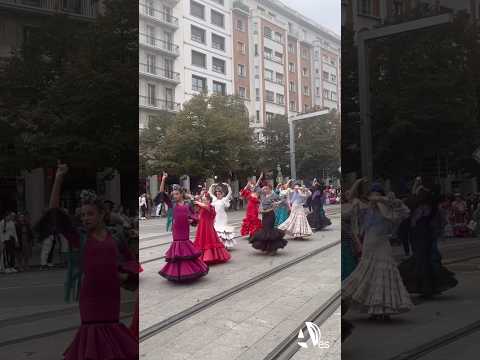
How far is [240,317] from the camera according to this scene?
215 cm

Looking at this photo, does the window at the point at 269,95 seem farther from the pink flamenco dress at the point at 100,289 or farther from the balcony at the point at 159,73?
the pink flamenco dress at the point at 100,289

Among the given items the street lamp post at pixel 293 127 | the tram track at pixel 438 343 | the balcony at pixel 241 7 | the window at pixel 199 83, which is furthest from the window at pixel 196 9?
the tram track at pixel 438 343

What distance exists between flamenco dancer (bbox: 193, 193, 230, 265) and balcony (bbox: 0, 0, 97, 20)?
861mm

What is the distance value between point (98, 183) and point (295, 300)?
0.92 m

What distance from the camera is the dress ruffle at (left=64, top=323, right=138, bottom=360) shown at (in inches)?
81.4

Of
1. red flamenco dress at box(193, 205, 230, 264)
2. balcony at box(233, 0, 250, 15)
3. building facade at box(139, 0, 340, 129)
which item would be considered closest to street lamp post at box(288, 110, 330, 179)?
building facade at box(139, 0, 340, 129)

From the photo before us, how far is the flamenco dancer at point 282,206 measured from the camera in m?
2.24

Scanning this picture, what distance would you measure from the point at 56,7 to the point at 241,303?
1372 mm

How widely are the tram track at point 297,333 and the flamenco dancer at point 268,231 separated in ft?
1.01

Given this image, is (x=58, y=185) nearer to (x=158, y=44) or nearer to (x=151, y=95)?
(x=151, y=95)

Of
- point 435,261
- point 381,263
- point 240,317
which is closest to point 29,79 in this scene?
point 240,317

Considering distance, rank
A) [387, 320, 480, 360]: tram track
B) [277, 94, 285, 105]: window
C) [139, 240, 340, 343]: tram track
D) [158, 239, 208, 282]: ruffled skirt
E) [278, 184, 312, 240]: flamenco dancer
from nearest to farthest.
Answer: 1. [158, 239, 208, 282]: ruffled skirt
2. [139, 240, 340, 343]: tram track
3. [278, 184, 312, 240]: flamenco dancer
4. [277, 94, 285, 105]: window
5. [387, 320, 480, 360]: tram track

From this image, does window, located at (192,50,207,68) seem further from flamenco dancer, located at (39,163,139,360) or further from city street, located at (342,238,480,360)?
city street, located at (342,238,480,360)

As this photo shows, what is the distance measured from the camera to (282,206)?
7.58 feet
